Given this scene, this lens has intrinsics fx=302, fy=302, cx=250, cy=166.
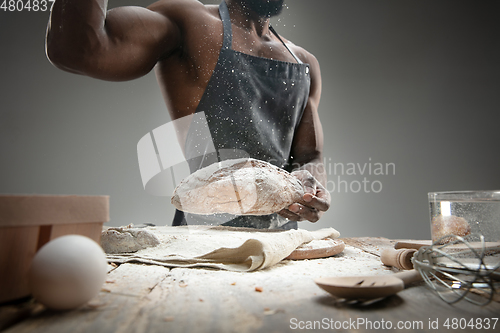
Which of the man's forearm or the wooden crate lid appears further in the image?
the man's forearm

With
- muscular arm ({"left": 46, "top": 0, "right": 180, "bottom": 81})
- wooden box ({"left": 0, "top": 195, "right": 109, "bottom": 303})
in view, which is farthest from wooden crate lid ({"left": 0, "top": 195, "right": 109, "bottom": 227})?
Answer: muscular arm ({"left": 46, "top": 0, "right": 180, "bottom": 81})

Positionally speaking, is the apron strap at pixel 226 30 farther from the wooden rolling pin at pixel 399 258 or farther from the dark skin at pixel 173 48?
the wooden rolling pin at pixel 399 258

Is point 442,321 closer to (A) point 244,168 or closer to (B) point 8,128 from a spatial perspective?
(A) point 244,168

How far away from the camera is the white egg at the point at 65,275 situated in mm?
319

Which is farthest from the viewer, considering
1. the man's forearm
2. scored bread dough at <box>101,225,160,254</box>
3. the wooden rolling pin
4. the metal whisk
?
the man's forearm

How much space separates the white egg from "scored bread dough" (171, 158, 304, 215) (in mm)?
488

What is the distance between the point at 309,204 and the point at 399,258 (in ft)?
1.44

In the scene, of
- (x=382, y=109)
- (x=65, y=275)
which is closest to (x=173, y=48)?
(x=65, y=275)

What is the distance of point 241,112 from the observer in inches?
47.6

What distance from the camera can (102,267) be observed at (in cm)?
36

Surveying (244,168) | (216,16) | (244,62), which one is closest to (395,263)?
(244,168)

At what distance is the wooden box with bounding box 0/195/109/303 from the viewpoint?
34 centimetres

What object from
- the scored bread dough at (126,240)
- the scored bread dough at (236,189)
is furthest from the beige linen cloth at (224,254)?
the scored bread dough at (236,189)

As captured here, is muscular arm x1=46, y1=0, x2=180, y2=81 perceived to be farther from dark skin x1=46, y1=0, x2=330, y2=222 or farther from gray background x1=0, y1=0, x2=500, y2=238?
gray background x1=0, y1=0, x2=500, y2=238
